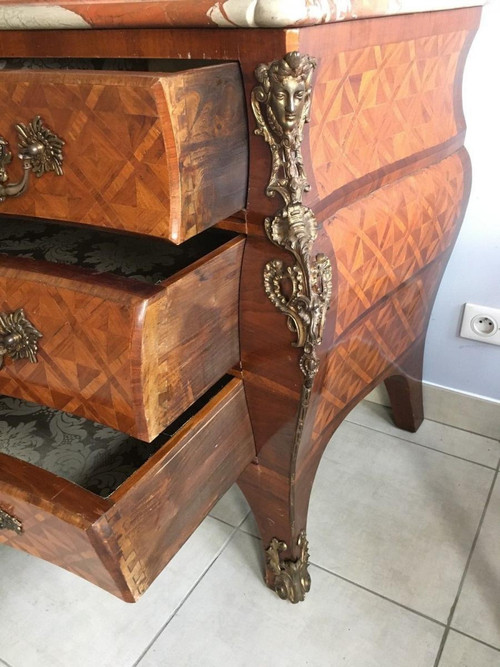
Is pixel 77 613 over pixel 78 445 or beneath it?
beneath

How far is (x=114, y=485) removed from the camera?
0.63 metres

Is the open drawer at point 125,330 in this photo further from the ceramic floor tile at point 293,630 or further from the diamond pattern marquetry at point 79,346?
the ceramic floor tile at point 293,630

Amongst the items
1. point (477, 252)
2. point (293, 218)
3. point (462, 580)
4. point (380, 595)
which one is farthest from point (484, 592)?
point (293, 218)

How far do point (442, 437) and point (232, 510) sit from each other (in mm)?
458

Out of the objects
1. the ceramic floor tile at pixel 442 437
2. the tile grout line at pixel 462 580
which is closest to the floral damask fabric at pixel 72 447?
the tile grout line at pixel 462 580

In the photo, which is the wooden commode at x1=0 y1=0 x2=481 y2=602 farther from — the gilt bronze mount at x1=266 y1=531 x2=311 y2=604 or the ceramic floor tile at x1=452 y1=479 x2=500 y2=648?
the ceramic floor tile at x1=452 y1=479 x2=500 y2=648

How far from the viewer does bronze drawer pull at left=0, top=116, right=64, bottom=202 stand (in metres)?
0.48

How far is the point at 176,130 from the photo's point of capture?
0.43m

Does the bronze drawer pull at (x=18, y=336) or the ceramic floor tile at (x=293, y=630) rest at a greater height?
the bronze drawer pull at (x=18, y=336)

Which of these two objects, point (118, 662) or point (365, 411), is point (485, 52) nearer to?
point (365, 411)

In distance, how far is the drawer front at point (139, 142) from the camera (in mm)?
423

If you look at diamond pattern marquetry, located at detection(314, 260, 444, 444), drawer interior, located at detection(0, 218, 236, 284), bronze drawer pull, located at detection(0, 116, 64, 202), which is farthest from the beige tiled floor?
bronze drawer pull, located at detection(0, 116, 64, 202)

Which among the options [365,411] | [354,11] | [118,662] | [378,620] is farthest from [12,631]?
[354,11]

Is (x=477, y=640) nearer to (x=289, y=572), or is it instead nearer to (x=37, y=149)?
(x=289, y=572)
